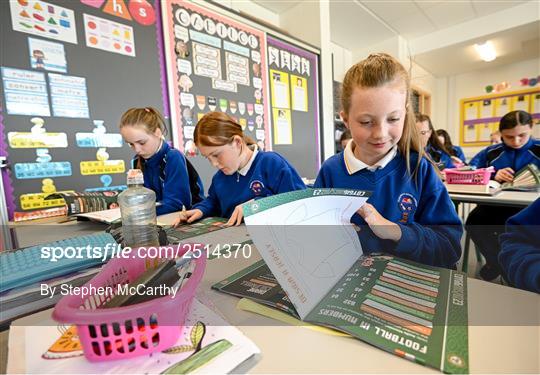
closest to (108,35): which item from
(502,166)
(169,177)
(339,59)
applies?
(169,177)

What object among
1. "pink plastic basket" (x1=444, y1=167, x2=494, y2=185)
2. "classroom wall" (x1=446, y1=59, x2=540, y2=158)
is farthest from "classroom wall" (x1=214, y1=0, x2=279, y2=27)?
"classroom wall" (x1=446, y1=59, x2=540, y2=158)

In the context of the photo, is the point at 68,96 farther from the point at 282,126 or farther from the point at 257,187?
the point at 282,126

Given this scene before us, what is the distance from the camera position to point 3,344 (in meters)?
0.35

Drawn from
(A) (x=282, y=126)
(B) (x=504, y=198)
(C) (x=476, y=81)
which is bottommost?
(B) (x=504, y=198)

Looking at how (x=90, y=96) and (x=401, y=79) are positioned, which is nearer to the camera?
(x=401, y=79)

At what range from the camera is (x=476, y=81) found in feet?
17.0

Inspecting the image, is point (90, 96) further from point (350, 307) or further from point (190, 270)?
point (350, 307)

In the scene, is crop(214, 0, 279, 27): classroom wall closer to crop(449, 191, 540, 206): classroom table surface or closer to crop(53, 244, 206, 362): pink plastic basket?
crop(449, 191, 540, 206): classroom table surface

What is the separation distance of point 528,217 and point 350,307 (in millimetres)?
465

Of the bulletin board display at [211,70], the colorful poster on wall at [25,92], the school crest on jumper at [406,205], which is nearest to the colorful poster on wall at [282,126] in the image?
the bulletin board display at [211,70]

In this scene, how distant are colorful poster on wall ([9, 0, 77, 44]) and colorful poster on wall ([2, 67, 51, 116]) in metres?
0.21

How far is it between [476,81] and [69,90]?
613 cm

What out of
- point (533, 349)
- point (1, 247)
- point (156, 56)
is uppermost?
point (156, 56)

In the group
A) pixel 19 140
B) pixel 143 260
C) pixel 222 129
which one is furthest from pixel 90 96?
pixel 143 260
